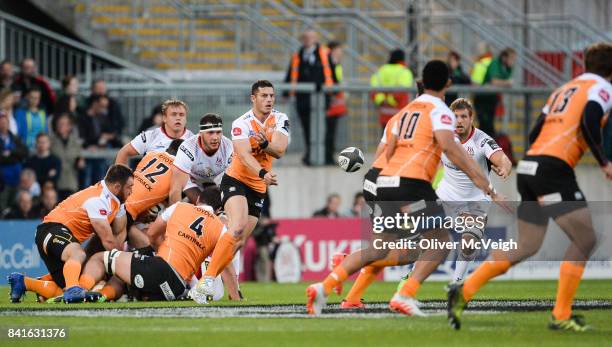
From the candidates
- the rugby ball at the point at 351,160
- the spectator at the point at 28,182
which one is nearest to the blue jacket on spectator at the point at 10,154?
the spectator at the point at 28,182

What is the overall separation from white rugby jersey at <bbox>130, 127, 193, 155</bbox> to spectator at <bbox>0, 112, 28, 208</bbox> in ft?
16.0

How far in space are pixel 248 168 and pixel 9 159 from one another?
782 cm

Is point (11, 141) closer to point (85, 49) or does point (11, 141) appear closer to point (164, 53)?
point (85, 49)

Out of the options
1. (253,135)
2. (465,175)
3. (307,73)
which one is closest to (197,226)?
(253,135)

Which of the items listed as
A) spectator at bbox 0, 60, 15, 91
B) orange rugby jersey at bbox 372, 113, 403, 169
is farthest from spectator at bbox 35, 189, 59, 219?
orange rugby jersey at bbox 372, 113, 403, 169

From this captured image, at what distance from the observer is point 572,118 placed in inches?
452

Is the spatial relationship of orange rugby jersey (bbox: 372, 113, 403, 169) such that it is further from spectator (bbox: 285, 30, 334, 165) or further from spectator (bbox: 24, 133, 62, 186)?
spectator (bbox: 285, 30, 334, 165)

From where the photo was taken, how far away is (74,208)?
50.9 feet

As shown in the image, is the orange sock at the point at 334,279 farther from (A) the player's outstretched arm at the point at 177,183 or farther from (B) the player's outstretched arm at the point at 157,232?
(A) the player's outstretched arm at the point at 177,183

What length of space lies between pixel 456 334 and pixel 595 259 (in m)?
12.4

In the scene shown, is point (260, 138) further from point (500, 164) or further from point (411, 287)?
point (411, 287)

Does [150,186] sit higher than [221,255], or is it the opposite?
[150,186]

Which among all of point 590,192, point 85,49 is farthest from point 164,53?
point 590,192

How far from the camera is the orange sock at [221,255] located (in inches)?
588
